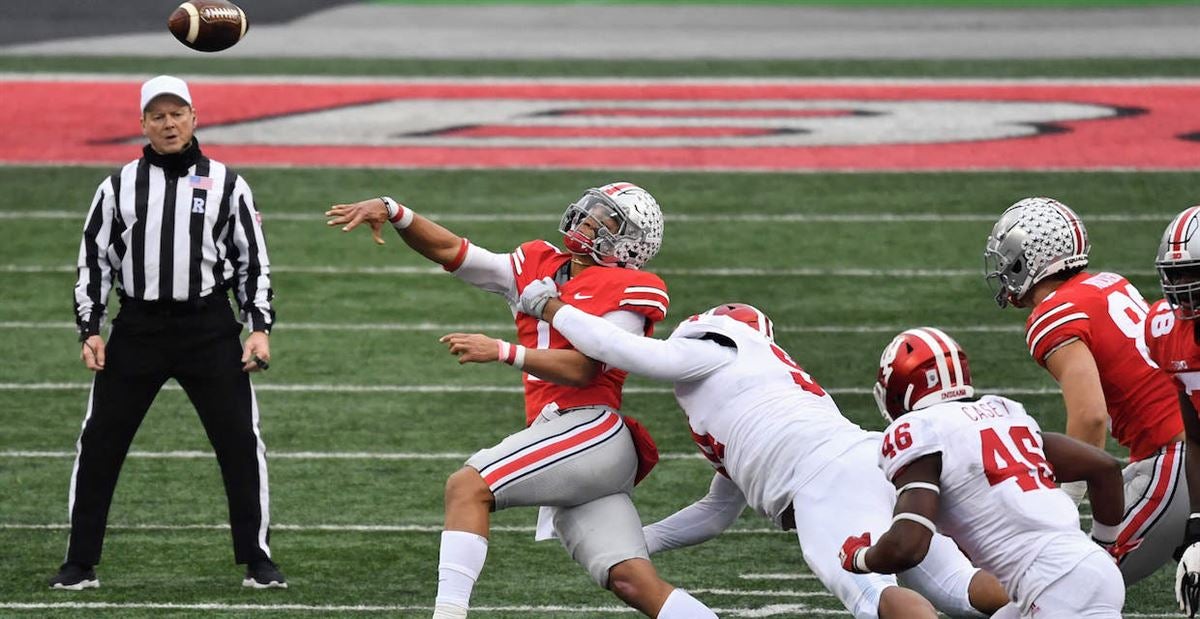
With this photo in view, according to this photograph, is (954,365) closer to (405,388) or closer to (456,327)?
(405,388)

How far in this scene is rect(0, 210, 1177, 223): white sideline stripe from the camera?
12.3 meters

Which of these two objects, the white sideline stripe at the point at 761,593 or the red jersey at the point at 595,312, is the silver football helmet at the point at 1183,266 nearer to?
the red jersey at the point at 595,312

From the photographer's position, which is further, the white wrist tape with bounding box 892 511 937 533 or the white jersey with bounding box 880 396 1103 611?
the white jersey with bounding box 880 396 1103 611

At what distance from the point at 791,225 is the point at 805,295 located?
1.62 metres

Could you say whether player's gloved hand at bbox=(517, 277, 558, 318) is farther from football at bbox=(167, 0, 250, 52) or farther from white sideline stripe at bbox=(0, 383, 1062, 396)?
white sideline stripe at bbox=(0, 383, 1062, 396)

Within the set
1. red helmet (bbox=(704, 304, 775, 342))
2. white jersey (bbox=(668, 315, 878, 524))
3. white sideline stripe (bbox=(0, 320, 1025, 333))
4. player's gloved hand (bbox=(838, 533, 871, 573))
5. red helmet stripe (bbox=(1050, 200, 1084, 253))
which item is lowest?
white sideline stripe (bbox=(0, 320, 1025, 333))

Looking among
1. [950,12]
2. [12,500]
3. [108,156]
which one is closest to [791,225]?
[108,156]

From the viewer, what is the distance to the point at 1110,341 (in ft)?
17.7

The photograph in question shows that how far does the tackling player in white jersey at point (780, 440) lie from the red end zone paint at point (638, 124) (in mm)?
8566

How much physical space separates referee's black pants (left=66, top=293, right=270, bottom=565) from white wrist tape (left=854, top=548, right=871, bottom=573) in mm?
2482

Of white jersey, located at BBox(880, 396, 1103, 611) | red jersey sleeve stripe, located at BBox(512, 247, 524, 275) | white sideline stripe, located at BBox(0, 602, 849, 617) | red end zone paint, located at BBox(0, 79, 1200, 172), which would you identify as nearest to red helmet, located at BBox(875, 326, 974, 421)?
white jersey, located at BBox(880, 396, 1103, 611)

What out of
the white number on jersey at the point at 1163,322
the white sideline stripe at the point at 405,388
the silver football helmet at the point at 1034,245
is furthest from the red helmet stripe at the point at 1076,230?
the white sideline stripe at the point at 405,388

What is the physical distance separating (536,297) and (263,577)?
1596 mm

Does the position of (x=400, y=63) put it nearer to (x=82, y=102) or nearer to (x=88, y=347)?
(x=82, y=102)
